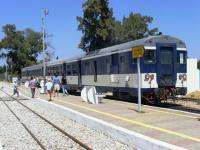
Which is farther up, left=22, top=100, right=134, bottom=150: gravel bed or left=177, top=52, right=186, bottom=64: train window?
left=177, top=52, right=186, bottom=64: train window

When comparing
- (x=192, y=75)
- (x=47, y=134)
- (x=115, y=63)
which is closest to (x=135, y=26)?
(x=192, y=75)

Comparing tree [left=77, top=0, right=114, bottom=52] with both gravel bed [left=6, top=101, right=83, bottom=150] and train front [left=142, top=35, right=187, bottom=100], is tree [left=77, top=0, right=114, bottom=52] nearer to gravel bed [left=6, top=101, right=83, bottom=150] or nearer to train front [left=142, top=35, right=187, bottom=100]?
train front [left=142, top=35, right=187, bottom=100]

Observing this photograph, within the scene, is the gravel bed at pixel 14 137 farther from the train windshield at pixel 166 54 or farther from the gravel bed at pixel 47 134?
the train windshield at pixel 166 54

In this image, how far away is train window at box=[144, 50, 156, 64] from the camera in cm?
2227

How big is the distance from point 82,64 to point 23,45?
78627 mm

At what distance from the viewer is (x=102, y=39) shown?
51469 mm

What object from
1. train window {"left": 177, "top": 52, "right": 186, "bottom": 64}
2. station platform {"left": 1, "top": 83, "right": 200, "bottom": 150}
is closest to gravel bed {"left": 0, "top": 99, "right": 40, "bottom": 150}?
station platform {"left": 1, "top": 83, "right": 200, "bottom": 150}

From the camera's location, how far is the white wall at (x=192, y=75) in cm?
3128

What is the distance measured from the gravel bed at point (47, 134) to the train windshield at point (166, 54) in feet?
22.2

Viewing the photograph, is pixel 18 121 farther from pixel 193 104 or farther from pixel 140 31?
pixel 140 31

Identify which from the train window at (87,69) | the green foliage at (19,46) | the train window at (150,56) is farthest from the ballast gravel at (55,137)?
the green foliage at (19,46)

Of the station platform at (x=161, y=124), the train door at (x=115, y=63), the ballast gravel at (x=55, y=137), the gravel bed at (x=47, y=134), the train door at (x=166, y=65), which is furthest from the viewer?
the train door at (x=115, y=63)

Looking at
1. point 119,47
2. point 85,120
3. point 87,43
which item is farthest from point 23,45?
point 85,120

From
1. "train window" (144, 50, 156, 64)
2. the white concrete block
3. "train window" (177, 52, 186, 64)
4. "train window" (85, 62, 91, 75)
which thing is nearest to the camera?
the white concrete block
